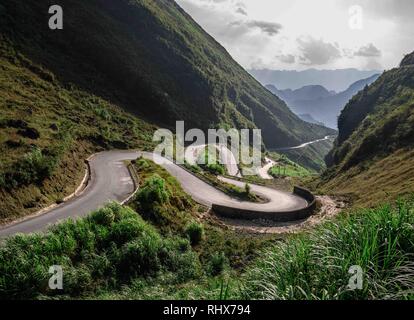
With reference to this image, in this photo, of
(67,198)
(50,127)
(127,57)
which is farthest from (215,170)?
(127,57)

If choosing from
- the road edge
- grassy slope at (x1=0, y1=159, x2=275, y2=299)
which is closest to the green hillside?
the road edge

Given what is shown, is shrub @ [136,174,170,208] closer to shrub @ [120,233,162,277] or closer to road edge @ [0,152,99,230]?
road edge @ [0,152,99,230]

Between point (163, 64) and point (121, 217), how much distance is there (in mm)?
112736

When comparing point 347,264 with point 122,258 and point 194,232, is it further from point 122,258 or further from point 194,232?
point 194,232

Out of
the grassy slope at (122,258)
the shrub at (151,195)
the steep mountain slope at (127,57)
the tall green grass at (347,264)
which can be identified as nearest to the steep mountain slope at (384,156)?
the tall green grass at (347,264)

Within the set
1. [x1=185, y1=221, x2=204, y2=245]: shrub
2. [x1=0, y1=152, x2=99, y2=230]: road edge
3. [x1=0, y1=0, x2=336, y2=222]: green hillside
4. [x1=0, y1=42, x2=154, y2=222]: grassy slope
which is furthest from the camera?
[x1=0, y1=0, x2=336, y2=222]: green hillside

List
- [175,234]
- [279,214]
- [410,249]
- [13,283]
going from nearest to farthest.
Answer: [410,249], [13,283], [175,234], [279,214]

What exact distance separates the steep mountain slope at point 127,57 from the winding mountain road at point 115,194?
35.4 metres

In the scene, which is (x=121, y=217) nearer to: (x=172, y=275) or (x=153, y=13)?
(x=172, y=275)

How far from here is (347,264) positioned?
8.05m

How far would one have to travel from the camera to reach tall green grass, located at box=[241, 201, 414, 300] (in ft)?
25.6

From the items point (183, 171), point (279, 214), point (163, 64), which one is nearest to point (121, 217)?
point (279, 214)

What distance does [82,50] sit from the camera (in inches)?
3524

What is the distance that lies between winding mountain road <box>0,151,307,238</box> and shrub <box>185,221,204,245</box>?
5639mm
